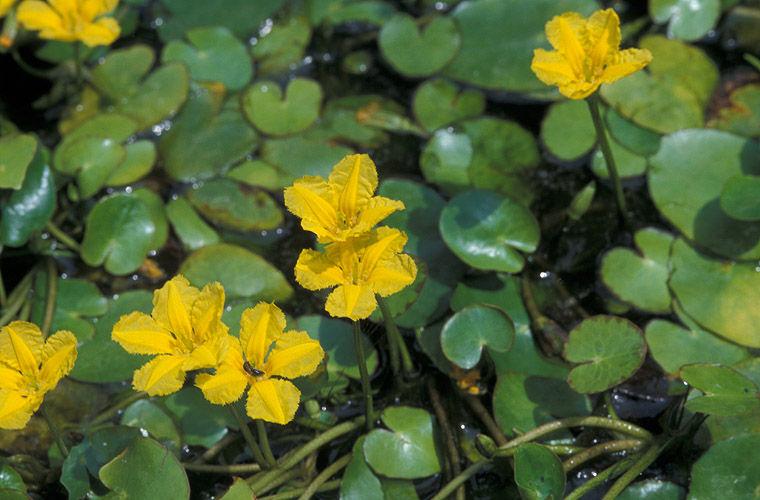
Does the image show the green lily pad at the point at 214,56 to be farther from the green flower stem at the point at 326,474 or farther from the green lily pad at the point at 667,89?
the green flower stem at the point at 326,474

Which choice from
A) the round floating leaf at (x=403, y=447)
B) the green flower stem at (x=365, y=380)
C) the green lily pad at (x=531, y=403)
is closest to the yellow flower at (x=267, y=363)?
the green flower stem at (x=365, y=380)

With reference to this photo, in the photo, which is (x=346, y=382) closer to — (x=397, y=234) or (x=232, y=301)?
(x=232, y=301)

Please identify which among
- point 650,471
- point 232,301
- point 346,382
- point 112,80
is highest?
Answer: point 112,80

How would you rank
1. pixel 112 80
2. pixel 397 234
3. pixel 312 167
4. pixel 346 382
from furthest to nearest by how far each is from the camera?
pixel 112 80 < pixel 312 167 < pixel 346 382 < pixel 397 234

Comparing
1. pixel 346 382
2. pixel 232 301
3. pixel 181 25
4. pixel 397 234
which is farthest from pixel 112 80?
pixel 397 234

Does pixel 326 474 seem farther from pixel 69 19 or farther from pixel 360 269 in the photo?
pixel 69 19

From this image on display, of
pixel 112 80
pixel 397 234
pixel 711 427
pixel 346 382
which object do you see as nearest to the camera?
pixel 397 234
